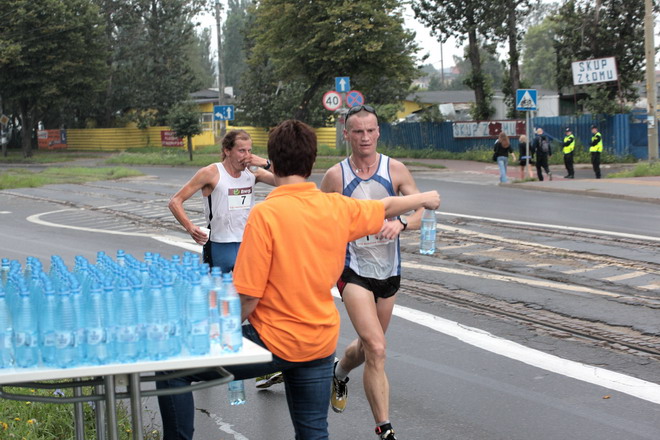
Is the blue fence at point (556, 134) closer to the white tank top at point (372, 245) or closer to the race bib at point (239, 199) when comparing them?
the race bib at point (239, 199)

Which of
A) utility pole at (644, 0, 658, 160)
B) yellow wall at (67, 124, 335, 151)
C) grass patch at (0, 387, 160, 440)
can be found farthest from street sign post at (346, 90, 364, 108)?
yellow wall at (67, 124, 335, 151)

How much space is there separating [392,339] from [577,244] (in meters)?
5.78

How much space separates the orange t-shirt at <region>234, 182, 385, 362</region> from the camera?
3.93m

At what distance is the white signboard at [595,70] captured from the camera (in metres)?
32.1

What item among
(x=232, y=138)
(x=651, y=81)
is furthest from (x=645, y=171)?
(x=232, y=138)

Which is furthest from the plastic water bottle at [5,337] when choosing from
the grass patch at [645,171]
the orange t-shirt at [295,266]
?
the grass patch at [645,171]

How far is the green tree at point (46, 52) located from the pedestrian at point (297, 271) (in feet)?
160

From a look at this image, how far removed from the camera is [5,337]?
3.48 meters

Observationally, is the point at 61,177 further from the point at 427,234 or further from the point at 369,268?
the point at 369,268

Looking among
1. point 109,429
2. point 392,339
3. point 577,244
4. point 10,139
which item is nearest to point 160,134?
point 10,139

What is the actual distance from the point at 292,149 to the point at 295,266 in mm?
526

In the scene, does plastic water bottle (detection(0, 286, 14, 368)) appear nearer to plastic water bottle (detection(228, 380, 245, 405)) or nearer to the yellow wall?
plastic water bottle (detection(228, 380, 245, 405))

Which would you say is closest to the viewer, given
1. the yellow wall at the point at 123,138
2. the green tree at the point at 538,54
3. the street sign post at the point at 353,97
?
the street sign post at the point at 353,97

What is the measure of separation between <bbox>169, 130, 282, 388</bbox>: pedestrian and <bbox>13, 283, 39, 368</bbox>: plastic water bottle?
3.31 meters
